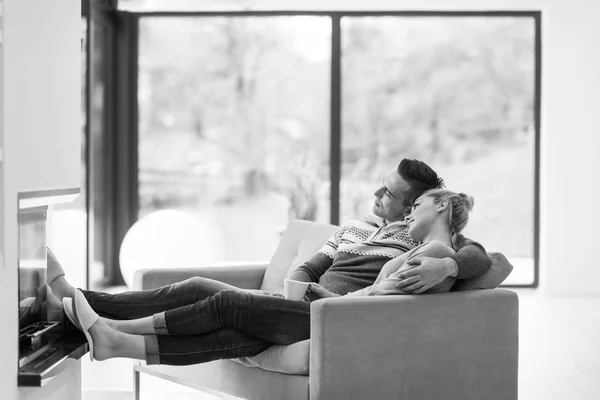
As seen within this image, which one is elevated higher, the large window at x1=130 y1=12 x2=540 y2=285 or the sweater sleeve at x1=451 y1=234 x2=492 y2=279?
the large window at x1=130 y1=12 x2=540 y2=285

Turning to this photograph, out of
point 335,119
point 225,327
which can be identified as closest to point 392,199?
point 225,327

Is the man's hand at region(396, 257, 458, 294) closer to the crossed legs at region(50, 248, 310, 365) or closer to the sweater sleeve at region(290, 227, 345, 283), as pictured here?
the crossed legs at region(50, 248, 310, 365)

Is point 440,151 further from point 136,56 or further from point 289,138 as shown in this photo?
point 136,56

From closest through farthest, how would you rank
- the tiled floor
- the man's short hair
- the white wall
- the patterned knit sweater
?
the white wall, the patterned knit sweater, the man's short hair, the tiled floor

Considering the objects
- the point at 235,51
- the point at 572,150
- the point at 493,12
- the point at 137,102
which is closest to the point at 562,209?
the point at 572,150

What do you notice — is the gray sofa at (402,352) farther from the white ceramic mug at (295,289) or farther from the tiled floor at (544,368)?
the tiled floor at (544,368)

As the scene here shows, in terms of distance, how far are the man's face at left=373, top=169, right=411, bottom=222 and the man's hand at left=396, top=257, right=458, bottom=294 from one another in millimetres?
592

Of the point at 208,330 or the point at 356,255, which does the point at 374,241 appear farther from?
the point at 208,330

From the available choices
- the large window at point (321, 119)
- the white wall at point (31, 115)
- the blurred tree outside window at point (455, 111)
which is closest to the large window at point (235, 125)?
the large window at point (321, 119)

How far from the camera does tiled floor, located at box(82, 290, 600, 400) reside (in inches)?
150

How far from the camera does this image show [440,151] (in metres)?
7.31

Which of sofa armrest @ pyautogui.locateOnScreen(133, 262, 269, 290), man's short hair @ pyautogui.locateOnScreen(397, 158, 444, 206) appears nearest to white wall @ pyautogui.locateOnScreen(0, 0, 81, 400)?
sofa armrest @ pyautogui.locateOnScreen(133, 262, 269, 290)

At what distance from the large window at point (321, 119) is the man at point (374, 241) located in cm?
386

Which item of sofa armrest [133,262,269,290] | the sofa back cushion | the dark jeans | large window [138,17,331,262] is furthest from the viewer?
large window [138,17,331,262]
